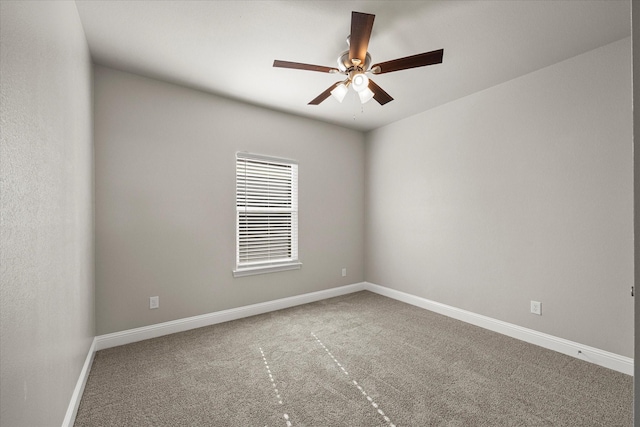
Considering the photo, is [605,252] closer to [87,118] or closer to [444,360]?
[444,360]

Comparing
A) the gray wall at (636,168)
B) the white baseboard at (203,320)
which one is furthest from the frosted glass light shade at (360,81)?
the white baseboard at (203,320)

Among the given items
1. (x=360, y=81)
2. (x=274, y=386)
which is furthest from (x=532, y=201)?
(x=274, y=386)

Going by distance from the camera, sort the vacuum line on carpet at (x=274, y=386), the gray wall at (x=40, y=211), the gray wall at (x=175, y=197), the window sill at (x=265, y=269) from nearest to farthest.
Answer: the gray wall at (x=40, y=211) → the vacuum line on carpet at (x=274, y=386) → the gray wall at (x=175, y=197) → the window sill at (x=265, y=269)

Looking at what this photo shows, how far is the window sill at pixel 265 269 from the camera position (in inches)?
133

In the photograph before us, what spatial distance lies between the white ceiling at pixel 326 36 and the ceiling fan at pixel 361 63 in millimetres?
246

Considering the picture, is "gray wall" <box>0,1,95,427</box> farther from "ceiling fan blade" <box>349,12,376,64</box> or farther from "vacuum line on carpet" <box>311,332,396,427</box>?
"vacuum line on carpet" <box>311,332,396,427</box>

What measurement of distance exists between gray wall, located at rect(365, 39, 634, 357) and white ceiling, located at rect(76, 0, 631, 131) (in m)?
0.34

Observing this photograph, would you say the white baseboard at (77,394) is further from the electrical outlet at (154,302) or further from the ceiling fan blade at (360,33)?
the ceiling fan blade at (360,33)

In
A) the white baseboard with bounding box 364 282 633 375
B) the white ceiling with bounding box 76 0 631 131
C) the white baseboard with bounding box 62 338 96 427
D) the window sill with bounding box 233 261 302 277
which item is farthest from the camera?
the window sill with bounding box 233 261 302 277

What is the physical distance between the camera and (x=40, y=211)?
1.20 meters

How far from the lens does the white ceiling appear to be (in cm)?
190

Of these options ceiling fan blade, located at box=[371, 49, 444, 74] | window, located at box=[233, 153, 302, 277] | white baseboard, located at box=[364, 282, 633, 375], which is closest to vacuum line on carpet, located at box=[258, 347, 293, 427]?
window, located at box=[233, 153, 302, 277]

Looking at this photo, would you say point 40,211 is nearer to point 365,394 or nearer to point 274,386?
point 274,386

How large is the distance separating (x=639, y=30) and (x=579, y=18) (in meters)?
1.99
